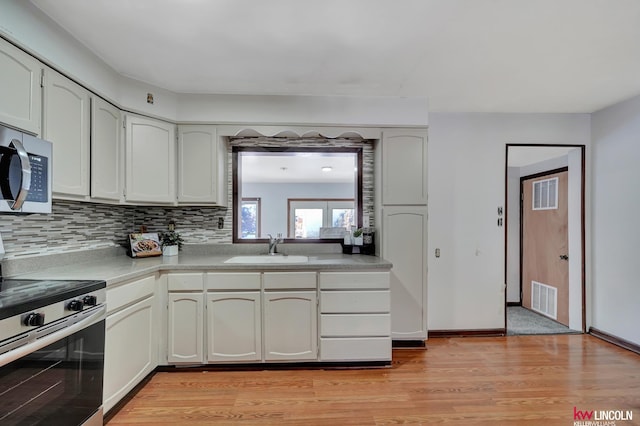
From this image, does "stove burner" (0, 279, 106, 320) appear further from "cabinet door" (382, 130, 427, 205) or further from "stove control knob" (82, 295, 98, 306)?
"cabinet door" (382, 130, 427, 205)

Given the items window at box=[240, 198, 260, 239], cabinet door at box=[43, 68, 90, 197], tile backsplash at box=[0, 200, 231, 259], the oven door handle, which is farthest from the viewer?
window at box=[240, 198, 260, 239]

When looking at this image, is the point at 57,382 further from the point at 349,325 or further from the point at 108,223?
the point at 349,325

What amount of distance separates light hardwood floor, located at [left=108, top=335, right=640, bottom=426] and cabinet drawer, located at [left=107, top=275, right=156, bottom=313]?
0.70m

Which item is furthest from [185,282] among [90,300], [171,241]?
[90,300]

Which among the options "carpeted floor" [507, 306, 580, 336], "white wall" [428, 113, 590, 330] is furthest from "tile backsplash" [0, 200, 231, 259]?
"carpeted floor" [507, 306, 580, 336]

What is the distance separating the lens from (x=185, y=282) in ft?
7.79

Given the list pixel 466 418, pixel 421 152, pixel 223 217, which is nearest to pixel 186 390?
pixel 223 217

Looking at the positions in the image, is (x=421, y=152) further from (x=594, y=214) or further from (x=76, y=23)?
(x=76, y=23)

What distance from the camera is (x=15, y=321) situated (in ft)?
3.98

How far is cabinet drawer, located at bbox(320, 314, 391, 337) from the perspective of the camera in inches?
96.0

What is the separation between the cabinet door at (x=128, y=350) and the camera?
72.2 inches

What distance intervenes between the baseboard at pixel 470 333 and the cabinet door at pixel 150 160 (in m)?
2.97

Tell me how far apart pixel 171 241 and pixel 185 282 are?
66 cm

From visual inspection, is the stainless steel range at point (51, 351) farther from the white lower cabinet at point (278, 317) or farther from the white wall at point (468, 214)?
the white wall at point (468, 214)
